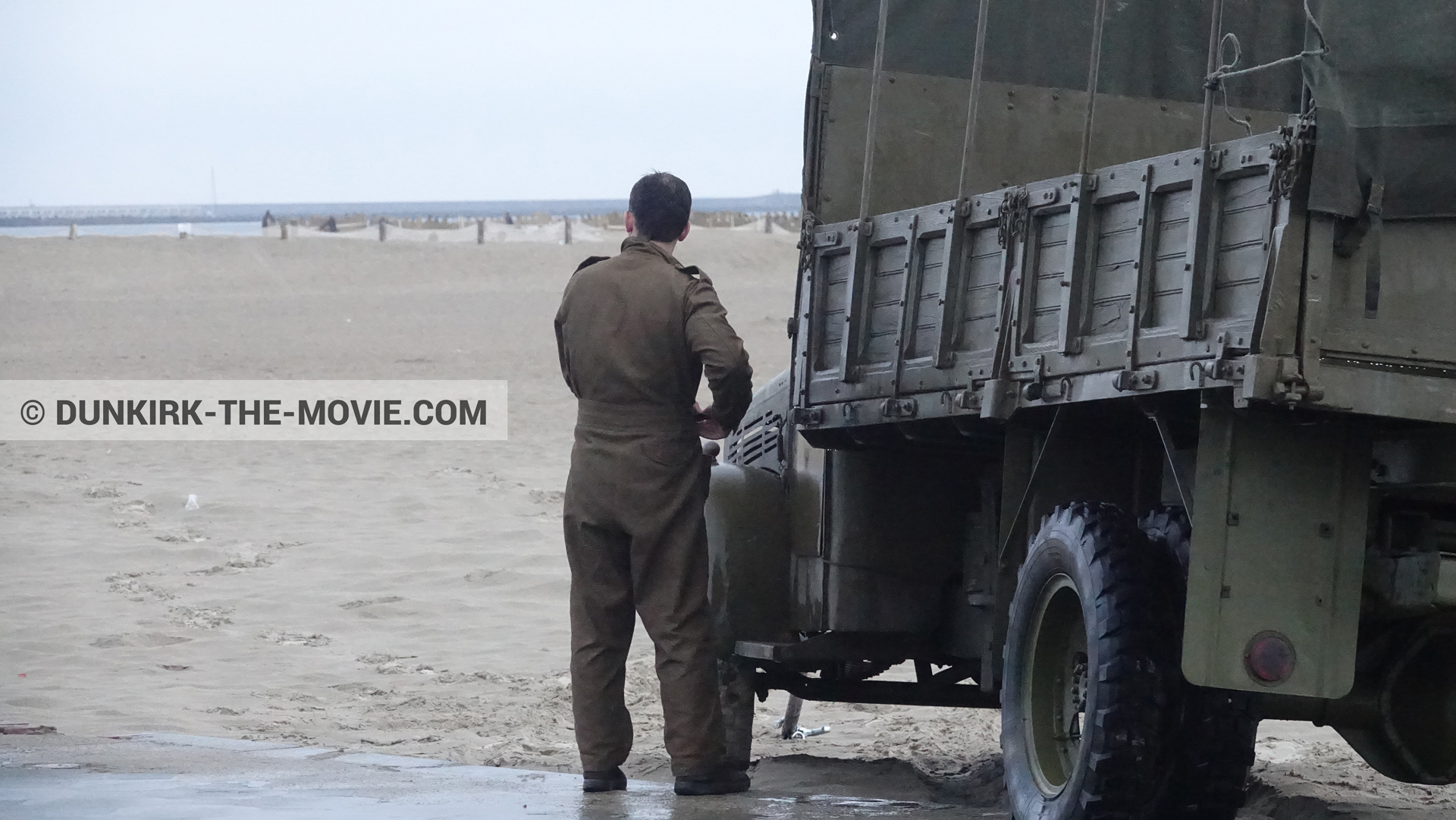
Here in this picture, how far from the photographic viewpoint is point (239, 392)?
19.9 m

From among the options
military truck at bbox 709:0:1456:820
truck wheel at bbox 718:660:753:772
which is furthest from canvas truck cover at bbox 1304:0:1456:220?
truck wheel at bbox 718:660:753:772

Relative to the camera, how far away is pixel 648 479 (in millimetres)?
6242

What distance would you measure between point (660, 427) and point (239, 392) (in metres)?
14.4

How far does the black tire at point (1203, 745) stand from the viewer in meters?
5.01

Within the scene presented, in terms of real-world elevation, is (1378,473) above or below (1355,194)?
below

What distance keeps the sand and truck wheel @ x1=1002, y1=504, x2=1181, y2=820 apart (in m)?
1.15

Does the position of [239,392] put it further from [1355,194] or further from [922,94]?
[1355,194]

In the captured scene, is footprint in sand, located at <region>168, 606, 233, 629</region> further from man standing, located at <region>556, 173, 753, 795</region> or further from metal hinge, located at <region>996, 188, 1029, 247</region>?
metal hinge, located at <region>996, 188, 1029, 247</region>

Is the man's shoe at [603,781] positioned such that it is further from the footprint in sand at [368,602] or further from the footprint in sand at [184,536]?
the footprint in sand at [184,536]

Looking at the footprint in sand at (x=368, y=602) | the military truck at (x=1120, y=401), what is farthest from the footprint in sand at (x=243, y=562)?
the military truck at (x=1120, y=401)

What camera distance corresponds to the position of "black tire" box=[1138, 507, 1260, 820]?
16.4ft

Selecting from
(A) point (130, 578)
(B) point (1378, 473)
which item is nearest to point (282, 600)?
(A) point (130, 578)

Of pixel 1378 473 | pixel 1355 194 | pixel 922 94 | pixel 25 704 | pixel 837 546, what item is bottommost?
pixel 25 704

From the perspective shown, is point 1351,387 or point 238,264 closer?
point 1351,387
